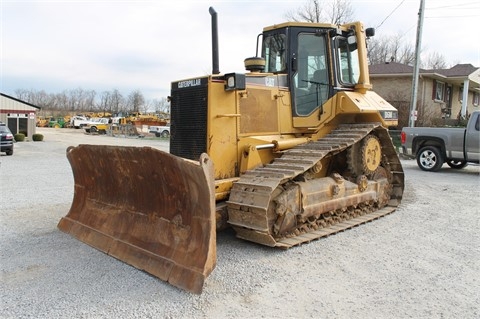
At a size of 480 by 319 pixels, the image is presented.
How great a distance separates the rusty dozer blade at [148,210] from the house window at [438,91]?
26.3 metres

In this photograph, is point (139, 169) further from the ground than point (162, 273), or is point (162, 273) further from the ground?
point (139, 169)

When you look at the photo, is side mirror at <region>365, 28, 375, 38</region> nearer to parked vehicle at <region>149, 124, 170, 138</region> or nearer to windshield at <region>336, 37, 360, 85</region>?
windshield at <region>336, 37, 360, 85</region>

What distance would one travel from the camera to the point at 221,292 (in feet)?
Result: 13.0

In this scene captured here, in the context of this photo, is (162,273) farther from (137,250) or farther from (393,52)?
(393,52)

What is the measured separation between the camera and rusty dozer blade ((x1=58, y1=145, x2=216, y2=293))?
→ 416cm

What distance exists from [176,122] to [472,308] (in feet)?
14.0

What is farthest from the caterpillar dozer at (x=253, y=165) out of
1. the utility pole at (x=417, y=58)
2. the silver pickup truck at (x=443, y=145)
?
the utility pole at (x=417, y=58)

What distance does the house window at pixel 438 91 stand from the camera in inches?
1073

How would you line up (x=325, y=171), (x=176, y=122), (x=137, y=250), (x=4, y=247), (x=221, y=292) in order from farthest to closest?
(x=325, y=171), (x=176, y=122), (x=4, y=247), (x=137, y=250), (x=221, y=292)

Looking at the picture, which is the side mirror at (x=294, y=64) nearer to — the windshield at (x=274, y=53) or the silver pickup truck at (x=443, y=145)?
the windshield at (x=274, y=53)

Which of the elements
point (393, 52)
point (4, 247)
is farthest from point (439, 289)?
A: point (393, 52)

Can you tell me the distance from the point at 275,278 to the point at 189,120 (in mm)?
2589

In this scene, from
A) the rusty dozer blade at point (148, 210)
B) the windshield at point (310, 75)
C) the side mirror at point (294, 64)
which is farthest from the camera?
the windshield at point (310, 75)

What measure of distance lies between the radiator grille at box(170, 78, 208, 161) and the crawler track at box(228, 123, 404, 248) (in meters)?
0.83
